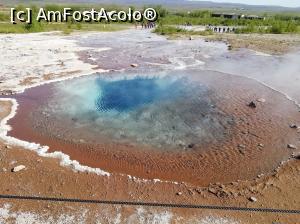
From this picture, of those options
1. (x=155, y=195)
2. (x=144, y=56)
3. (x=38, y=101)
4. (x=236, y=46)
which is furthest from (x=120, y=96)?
(x=236, y=46)

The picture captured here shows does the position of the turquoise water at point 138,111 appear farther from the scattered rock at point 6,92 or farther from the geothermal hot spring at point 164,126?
the scattered rock at point 6,92

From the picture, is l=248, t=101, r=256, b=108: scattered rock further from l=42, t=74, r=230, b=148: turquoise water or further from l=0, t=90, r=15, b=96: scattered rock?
l=0, t=90, r=15, b=96: scattered rock

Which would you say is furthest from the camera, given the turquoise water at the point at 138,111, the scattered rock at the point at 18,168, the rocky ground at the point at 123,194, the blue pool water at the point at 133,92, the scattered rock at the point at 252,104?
the blue pool water at the point at 133,92

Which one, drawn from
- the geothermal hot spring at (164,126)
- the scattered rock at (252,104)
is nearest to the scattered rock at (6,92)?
the geothermal hot spring at (164,126)

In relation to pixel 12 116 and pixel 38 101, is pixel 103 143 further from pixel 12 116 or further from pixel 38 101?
pixel 38 101

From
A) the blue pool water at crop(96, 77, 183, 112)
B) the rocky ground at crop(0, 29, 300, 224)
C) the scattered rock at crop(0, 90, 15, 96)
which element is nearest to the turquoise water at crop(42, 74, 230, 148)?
the blue pool water at crop(96, 77, 183, 112)

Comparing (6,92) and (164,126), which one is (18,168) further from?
(6,92)
